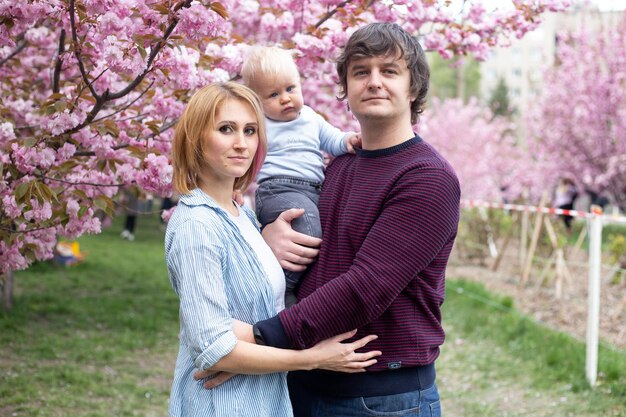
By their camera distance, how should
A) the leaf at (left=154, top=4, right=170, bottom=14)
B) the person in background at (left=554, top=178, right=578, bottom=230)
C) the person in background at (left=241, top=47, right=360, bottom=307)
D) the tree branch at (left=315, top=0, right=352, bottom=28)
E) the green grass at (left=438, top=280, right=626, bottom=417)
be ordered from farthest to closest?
the person in background at (left=554, top=178, right=578, bottom=230)
the green grass at (left=438, top=280, right=626, bottom=417)
the tree branch at (left=315, top=0, right=352, bottom=28)
the leaf at (left=154, top=4, right=170, bottom=14)
the person in background at (left=241, top=47, right=360, bottom=307)

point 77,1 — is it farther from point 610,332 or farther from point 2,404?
point 610,332

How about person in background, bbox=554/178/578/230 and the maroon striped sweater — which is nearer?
the maroon striped sweater

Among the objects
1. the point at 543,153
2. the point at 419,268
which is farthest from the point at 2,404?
the point at 543,153

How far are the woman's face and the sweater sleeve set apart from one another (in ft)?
1.30

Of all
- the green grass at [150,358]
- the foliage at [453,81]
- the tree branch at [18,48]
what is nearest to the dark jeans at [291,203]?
the tree branch at [18,48]

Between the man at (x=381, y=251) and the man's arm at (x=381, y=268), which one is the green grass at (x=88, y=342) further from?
the man's arm at (x=381, y=268)

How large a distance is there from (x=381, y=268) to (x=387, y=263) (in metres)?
0.02

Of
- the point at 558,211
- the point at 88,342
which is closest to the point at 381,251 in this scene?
Answer: the point at 558,211

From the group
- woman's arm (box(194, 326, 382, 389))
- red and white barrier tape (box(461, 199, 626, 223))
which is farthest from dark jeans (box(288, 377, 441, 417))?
red and white barrier tape (box(461, 199, 626, 223))

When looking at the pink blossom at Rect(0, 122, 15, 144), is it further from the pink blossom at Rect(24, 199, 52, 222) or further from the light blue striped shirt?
the light blue striped shirt

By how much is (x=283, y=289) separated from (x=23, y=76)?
3199 mm

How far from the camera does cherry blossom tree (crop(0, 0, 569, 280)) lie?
2.73 meters

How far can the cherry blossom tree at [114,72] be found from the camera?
2730 millimetres

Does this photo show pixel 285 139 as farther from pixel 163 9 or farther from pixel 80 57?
pixel 80 57
